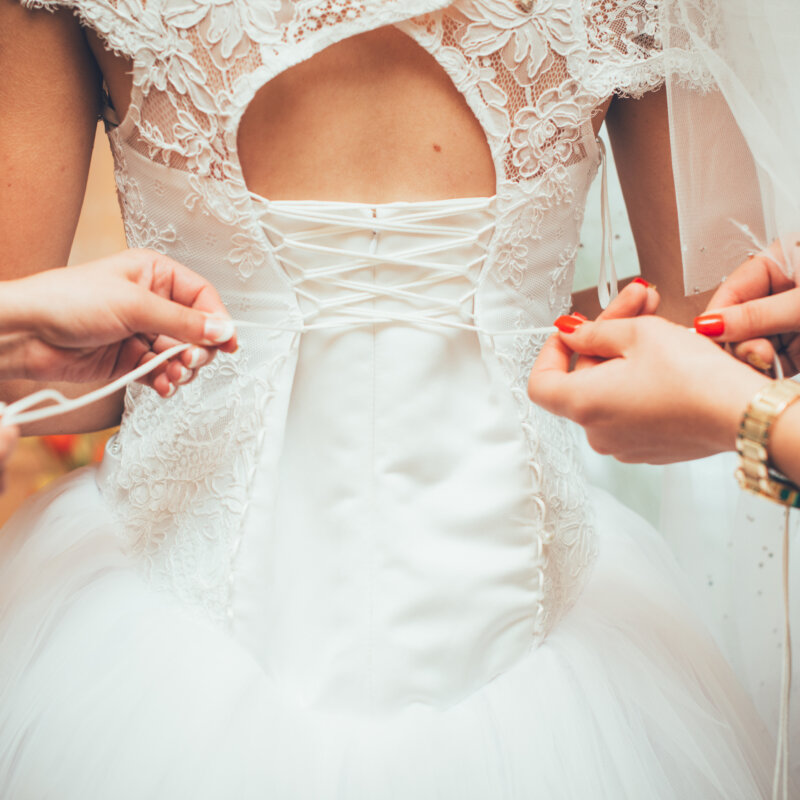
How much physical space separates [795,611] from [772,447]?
0.57m

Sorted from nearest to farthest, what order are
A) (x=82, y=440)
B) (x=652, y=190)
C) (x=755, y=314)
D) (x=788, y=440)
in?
(x=788, y=440)
(x=755, y=314)
(x=652, y=190)
(x=82, y=440)

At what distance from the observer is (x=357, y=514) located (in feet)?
2.41

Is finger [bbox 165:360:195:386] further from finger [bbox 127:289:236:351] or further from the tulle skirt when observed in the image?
the tulle skirt

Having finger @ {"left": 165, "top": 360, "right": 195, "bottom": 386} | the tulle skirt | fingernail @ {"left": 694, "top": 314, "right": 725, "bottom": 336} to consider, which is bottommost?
the tulle skirt

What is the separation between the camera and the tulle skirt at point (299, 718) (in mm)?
628

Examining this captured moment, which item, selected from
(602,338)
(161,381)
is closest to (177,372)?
(161,381)

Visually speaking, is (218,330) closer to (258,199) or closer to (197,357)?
(197,357)

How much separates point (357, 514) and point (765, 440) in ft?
1.26

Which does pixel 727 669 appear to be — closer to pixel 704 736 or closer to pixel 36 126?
pixel 704 736

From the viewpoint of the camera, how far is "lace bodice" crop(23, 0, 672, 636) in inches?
25.0

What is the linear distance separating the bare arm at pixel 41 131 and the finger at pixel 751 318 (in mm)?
645

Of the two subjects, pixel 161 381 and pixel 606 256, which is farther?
pixel 606 256

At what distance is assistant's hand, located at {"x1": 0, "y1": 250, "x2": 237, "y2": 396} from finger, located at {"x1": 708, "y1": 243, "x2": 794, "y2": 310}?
0.48m

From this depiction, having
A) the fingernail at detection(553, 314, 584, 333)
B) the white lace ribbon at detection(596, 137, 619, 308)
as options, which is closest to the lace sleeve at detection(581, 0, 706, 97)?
the white lace ribbon at detection(596, 137, 619, 308)
